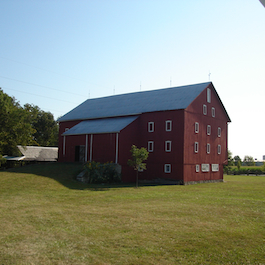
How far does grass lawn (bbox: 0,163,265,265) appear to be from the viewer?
28.9 feet

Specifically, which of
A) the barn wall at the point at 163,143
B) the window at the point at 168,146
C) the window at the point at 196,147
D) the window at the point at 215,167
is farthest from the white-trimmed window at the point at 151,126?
the window at the point at 215,167

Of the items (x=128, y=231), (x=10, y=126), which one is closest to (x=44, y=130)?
(x=10, y=126)

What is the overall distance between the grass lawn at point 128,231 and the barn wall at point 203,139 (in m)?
16.5

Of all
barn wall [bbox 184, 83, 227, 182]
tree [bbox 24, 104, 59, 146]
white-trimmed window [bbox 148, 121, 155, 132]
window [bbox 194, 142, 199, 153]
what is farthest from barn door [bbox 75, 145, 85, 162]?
tree [bbox 24, 104, 59, 146]

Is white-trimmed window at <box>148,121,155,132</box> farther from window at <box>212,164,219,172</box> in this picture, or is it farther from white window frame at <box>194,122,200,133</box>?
window at <box>212,164,219,172</box>

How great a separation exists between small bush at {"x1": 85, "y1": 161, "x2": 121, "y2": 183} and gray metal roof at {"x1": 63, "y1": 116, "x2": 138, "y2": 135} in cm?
450

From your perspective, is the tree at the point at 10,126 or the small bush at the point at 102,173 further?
the tree at the point at 10,126

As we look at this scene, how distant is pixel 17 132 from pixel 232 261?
3922 centimetres

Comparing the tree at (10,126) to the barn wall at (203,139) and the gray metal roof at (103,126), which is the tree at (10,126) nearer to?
the gray metal roof at (103,126)

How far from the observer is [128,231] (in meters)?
11.5

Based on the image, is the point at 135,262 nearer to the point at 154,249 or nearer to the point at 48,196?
the point at 154,249

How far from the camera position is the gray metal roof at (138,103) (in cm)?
3739

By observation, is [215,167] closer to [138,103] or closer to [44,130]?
[138,103]

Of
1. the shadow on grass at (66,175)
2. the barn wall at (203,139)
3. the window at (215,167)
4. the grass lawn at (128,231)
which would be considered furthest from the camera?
the window at (215,167)
